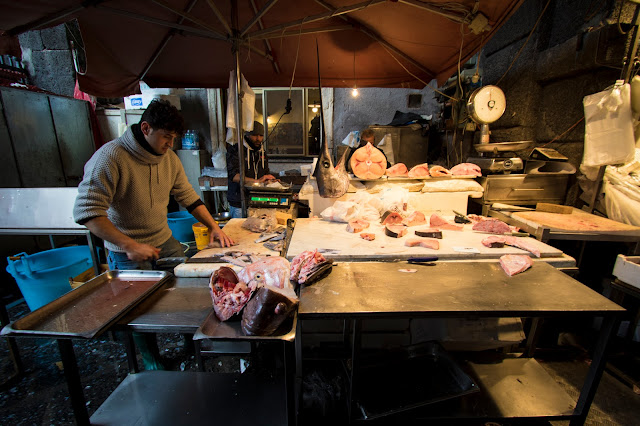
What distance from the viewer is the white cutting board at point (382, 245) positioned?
2318 millimetres

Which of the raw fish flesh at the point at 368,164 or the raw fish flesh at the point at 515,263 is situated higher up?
the raw fish flesh at the point at 368,164

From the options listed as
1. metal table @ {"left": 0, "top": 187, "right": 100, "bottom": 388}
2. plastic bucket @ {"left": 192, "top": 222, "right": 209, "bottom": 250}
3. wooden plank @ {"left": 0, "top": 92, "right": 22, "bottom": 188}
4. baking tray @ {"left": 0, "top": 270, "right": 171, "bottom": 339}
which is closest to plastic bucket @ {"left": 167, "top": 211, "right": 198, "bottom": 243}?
plastic bucket @ {"left": 192, "top": 222, "right": 209, "bottom": 250}

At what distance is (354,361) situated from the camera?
191 centimetres

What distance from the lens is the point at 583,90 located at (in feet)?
13.6

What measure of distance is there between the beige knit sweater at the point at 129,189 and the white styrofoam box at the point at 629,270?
4436mm

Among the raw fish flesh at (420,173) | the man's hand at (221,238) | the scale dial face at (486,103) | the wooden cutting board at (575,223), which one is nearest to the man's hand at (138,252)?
the man's hand at (221,238)

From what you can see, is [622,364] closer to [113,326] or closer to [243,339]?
[243,339]

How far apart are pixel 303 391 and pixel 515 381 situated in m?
1.93

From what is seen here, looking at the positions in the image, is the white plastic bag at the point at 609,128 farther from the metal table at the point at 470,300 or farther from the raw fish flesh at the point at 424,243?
the raw fish flesh at the point at 424,243

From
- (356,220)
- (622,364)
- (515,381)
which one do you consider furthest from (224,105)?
(622,364)

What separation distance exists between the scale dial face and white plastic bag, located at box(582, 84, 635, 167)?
3.43ft

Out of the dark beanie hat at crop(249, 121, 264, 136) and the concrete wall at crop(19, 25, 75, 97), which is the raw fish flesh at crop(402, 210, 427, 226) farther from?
the concrete wall at crop(19, 25, 75, 97)

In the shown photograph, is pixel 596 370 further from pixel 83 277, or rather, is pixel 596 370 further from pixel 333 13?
pixel 83 277

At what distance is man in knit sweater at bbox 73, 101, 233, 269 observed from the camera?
2.30 metres
